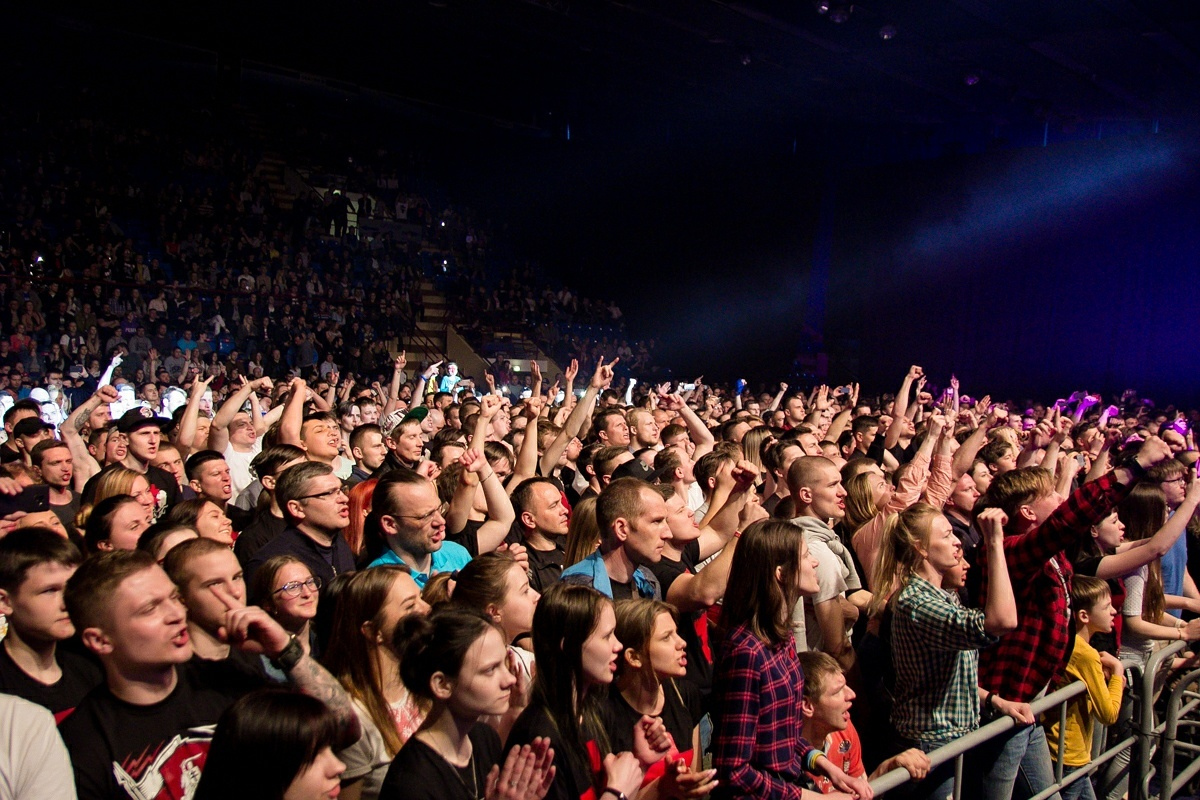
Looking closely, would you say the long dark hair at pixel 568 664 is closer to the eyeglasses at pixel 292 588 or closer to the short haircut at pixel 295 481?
the eyeglasses at pixel 292 588

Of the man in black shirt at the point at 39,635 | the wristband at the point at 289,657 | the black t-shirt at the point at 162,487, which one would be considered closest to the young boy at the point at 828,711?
the wristband at the point at 289,657

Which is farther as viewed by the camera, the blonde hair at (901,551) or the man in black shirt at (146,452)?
the man in black shirt at (146,452)

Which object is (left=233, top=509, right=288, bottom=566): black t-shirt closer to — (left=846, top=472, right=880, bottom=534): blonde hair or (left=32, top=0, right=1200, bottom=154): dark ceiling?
(left=846, top=472, right=880, bottom=534): blonde hair

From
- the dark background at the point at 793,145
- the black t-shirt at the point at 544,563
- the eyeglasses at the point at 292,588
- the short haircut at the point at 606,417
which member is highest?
the dark background at the point at 793,145

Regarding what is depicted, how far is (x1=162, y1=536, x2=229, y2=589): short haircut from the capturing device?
2.67 metres

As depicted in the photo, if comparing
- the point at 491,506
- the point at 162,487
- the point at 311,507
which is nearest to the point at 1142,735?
the point at 491,506

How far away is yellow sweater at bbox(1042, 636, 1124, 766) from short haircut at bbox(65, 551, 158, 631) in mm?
3002

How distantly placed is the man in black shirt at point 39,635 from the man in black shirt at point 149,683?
0.64 feet

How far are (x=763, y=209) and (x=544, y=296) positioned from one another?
5.02 meters

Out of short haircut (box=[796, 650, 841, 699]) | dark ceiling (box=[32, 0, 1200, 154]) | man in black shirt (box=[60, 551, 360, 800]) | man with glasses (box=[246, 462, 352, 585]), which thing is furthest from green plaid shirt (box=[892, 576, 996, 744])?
dark ceiling (box=[32, 0, 1200, 154])

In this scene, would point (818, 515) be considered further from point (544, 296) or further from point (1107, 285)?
point (544, 296)

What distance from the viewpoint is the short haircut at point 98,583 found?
2.27 meters

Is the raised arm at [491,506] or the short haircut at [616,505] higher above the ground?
the short haircut at [616,505]

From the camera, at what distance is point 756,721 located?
8.23 ft
